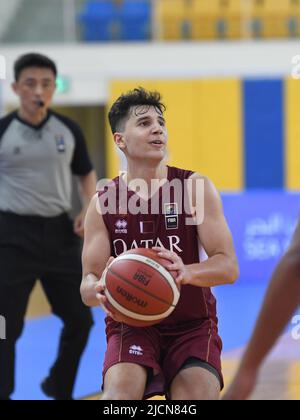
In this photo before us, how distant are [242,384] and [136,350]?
1.39 m

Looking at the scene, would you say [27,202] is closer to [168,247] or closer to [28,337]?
[168,247]

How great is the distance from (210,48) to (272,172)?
9.04 feet

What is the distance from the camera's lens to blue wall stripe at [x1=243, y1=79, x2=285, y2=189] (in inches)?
610

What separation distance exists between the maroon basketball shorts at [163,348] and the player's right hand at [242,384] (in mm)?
1299

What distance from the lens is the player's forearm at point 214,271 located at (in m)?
3.11

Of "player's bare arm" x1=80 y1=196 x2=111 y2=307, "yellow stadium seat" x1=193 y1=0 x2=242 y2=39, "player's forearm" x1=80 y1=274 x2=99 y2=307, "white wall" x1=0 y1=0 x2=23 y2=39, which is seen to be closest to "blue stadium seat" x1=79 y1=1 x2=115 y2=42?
"white wall" x1=0 y1=0 x2=23 y2=39

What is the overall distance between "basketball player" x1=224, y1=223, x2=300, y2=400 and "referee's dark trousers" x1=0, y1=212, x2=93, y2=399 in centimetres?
298

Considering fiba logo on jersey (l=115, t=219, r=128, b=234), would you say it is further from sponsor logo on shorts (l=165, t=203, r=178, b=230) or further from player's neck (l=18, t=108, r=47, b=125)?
player's neck (l=18, t=108, r=47, b=125)

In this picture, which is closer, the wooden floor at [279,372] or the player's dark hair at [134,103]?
the player's dark hair at [134,103]

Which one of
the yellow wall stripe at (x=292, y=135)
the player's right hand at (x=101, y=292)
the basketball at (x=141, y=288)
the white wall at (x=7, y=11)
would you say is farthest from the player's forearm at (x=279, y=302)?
the white wall at (x=7, y=11)

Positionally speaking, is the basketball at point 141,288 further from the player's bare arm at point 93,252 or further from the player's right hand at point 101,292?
the player's bare arm at point 93,252

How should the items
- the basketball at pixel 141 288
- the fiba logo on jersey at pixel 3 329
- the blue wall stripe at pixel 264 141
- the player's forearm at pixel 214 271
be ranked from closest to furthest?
1. the basketball at pixel 141 288
2. the player's forearm at pixel 214 271
3. the fiba logo on jersey at pixel 3 329
4. the blue wall stripe at pixel 264 141

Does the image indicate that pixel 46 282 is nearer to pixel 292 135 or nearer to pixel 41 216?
pixel 41 216
